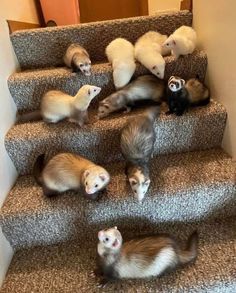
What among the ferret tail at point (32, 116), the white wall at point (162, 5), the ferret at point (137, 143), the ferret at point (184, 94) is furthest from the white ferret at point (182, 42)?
the white wall at point (162, 5)

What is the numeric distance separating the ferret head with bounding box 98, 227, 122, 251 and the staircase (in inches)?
5.6

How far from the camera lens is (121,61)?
1.32 m

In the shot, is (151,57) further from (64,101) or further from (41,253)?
(41,253)

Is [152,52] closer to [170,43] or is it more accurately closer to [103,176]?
[170,43]

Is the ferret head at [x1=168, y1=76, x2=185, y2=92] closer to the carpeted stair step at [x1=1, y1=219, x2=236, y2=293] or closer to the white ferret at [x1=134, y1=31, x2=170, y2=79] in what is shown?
the white ferret at [x1=134, y1=31, x2=170, y2=79]

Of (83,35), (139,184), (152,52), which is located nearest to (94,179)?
(139,184)

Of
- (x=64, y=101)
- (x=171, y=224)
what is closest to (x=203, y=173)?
(x=171, y=224)

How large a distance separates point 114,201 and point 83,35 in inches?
34.3

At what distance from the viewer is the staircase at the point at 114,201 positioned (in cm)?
98

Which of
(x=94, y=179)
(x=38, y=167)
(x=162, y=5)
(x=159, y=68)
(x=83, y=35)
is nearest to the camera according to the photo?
(x=94, y=179)

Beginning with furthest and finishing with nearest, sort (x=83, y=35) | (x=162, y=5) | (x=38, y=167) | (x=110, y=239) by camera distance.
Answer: (x=162, y=5)
(x=83, y=35)
(x=38, y=167)
(x=110, y=239)

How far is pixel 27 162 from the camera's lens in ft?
4.13

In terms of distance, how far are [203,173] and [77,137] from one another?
1.64ft

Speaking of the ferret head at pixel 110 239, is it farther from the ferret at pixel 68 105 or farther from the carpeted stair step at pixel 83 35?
the carpeted stair step at pixel 83 35
